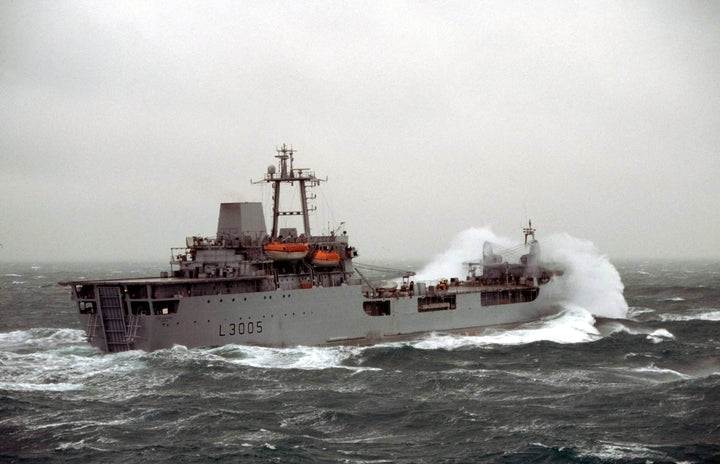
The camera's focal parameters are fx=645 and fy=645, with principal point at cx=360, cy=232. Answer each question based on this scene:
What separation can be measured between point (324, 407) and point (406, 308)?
563 inches

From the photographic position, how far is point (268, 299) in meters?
32.3

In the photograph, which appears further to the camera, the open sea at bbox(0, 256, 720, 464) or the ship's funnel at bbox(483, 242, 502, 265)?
the ship's funnel at bbox(483, 242, 502, 265)

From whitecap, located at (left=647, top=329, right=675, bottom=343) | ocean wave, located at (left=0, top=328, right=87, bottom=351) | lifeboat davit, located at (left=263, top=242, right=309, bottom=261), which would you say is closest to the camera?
lifeboat davit, located at (left=263, top=242, right=309, bottom=261)

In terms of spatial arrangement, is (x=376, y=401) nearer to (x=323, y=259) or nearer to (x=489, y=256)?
(x=323, y=259)

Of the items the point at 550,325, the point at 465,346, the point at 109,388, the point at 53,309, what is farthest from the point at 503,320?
the point at 53,309

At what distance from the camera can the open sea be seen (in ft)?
61.2

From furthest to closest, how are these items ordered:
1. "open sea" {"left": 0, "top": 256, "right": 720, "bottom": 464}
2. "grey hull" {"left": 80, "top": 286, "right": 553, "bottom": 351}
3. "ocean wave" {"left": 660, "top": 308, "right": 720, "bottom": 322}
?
"ocean wave" {"left": 660, "top": 308, "right": 720, "bottom": 322}
"grey hull" {"left": 80, "top": 286, "right": 553, "bottom": 351}
"open sea" {"left": 0, "top": 256, "right": 720, "bottom": 464}

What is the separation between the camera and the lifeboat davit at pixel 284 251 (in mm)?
33438

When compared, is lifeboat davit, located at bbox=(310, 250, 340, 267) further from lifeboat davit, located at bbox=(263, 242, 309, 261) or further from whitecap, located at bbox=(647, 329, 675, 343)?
whitecap, located at bbox=(647, 329, 675, 343)

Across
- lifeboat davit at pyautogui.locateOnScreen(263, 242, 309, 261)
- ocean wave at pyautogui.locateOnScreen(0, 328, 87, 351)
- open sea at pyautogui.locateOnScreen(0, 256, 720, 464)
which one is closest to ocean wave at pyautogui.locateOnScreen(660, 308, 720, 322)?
open sea at pyautogui.locateOnScreen(0, 256, 720, 464)

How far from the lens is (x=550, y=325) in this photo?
41.9 metres

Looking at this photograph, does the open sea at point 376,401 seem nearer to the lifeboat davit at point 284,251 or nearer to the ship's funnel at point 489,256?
the lifeboat davit at point 284,251

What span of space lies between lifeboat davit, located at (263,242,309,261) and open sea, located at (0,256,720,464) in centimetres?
483

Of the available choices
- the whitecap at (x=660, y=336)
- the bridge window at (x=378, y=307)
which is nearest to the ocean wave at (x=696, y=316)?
the whitecap at (x=660, y=336)
